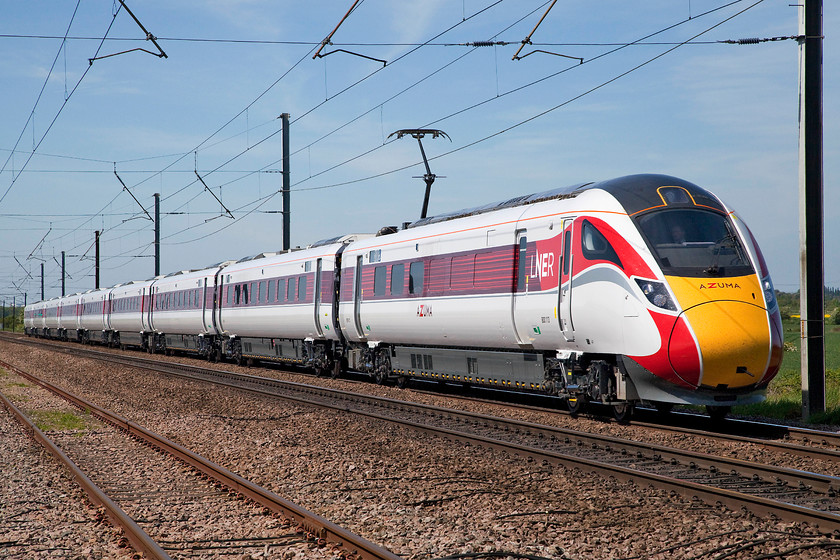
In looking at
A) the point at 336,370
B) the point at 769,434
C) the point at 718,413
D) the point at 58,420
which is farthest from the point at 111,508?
the point at 336,370

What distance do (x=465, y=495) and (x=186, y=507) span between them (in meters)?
2.69

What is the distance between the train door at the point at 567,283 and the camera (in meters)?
13.0

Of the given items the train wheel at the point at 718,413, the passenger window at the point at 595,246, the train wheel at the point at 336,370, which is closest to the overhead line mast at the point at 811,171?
the train wheel at the point at 718,413

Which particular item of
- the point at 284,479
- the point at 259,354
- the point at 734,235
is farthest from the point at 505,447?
the point at 259,354

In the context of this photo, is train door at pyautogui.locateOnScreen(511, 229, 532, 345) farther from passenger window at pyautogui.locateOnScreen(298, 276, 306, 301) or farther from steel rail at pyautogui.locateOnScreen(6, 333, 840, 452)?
passenger window at pyautogui.locateOnScreen(298, 276, 306, 301)

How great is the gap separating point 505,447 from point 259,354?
19.5 metres

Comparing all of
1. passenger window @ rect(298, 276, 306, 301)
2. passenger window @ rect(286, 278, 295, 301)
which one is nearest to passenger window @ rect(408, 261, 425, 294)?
passenger window @ rect(298, 276, 306, 301)

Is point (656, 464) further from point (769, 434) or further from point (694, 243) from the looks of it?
point (694, 243)

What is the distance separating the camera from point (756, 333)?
447 inches

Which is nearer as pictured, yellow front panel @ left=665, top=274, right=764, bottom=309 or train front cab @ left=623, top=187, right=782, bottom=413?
train front cab @ left=623, top=187, right=782, bottom=413

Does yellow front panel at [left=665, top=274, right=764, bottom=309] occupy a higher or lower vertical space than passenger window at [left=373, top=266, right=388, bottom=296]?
lower

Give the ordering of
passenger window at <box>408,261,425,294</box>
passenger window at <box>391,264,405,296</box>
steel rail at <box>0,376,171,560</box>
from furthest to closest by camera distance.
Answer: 1. passenger window at <box>391,264,405,296</box>
2. passenger window at <box>408,261,425,294</box>
3. steel rail at <box>0,376,171,560</box>

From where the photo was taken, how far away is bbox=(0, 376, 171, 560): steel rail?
6.51 metres

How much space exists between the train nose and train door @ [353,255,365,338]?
34.5 feet
